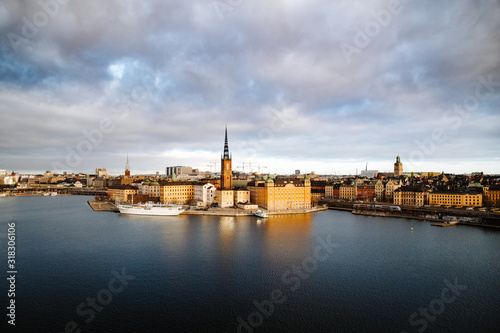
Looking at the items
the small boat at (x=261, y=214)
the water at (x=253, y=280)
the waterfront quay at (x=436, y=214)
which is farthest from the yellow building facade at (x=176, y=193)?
the waterfront quay at (x=436, y=214)

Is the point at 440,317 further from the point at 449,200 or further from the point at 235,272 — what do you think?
the point at 449,200

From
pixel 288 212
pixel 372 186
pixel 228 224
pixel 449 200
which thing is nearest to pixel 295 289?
pixel 228 224

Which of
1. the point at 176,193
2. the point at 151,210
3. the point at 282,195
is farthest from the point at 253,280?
the point at 176,193

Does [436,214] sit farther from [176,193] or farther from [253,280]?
[176,193]

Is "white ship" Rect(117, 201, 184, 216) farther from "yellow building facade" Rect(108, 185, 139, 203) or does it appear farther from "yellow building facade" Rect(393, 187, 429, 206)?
"yellow building facade" Rect(393, 187, 429, 206)

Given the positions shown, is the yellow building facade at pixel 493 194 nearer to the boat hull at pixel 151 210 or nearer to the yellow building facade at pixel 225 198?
the yellow building facade at pixel 225 198
